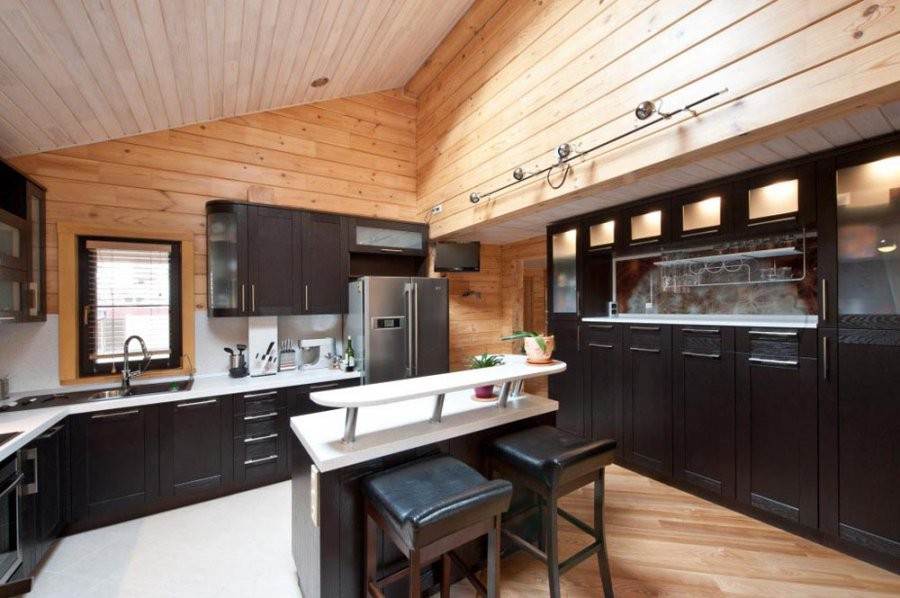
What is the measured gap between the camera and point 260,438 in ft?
10.0

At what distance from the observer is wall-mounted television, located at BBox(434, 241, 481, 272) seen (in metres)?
4.39

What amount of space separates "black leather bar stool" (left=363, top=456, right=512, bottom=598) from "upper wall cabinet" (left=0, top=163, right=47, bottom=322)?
2.69m

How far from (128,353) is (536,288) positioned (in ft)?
19.5

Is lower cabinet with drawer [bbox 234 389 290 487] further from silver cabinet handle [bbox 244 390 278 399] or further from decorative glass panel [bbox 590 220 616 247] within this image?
decorative glass panel [bbox 590 220 616 247]

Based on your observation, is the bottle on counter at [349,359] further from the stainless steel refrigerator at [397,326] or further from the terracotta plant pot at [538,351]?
the terracotta plant pot at [538,351]

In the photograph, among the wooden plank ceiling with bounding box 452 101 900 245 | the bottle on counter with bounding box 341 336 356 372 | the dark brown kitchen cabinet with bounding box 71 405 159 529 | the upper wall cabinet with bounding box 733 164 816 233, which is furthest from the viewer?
the bottle on counter with bounding box 341 336 356 372

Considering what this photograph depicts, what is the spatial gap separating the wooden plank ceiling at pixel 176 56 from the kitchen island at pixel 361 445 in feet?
6.95

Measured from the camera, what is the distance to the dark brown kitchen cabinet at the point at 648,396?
3.02 m

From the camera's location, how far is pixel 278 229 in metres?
3.43

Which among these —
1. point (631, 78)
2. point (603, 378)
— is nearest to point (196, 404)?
point (603, 378)

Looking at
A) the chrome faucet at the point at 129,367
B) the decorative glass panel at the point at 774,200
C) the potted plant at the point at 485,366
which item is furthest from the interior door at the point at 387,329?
the decorative glass panel at the point at 774,200

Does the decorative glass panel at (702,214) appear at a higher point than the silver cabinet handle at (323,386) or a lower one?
higher

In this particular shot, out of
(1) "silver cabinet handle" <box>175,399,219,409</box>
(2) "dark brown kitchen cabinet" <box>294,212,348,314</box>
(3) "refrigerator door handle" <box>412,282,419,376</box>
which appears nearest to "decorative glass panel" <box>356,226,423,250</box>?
(2) "dark brown kitchen cabinet" <box>294,212,348,314</box>

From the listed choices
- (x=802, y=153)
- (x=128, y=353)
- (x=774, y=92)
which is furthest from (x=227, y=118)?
(x=802, y=153)
